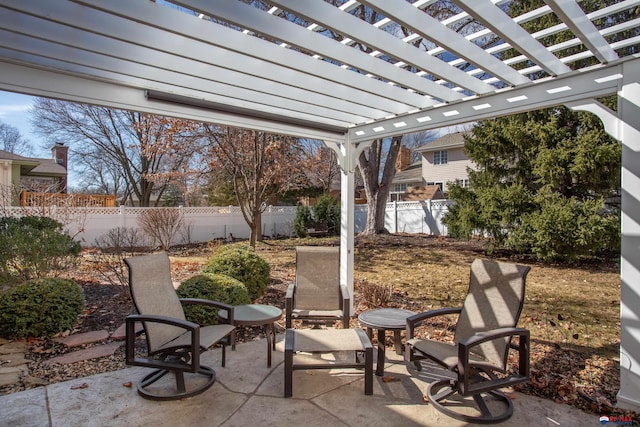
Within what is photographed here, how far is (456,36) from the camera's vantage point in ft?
10.1

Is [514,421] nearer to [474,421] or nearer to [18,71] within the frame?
[474,421]

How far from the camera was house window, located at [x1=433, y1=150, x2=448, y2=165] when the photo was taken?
73.0 feet

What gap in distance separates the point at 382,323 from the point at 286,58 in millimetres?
2669

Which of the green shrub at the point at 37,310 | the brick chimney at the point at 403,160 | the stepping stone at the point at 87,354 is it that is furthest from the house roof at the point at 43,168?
the brick chimney at the point at 403,160

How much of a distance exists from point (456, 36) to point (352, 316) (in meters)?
3.91

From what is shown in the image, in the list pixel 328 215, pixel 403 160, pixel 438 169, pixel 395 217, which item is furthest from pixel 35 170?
pixel 403 160

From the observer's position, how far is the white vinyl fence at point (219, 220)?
11203 mm

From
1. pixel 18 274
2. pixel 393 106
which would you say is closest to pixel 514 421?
pixel 393 106

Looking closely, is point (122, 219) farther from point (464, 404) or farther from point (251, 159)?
point (464, 404)

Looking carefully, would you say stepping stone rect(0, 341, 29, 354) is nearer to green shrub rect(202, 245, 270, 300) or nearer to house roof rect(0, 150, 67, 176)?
green shrub rect(202, 245, 270, 300)

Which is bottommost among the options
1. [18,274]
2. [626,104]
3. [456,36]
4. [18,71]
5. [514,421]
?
[514,421]

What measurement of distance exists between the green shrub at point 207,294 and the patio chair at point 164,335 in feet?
2.00

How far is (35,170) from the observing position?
18.7 m

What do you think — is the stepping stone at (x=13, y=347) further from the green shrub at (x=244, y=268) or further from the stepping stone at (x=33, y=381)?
the green shrub at (x=244, y=268)
